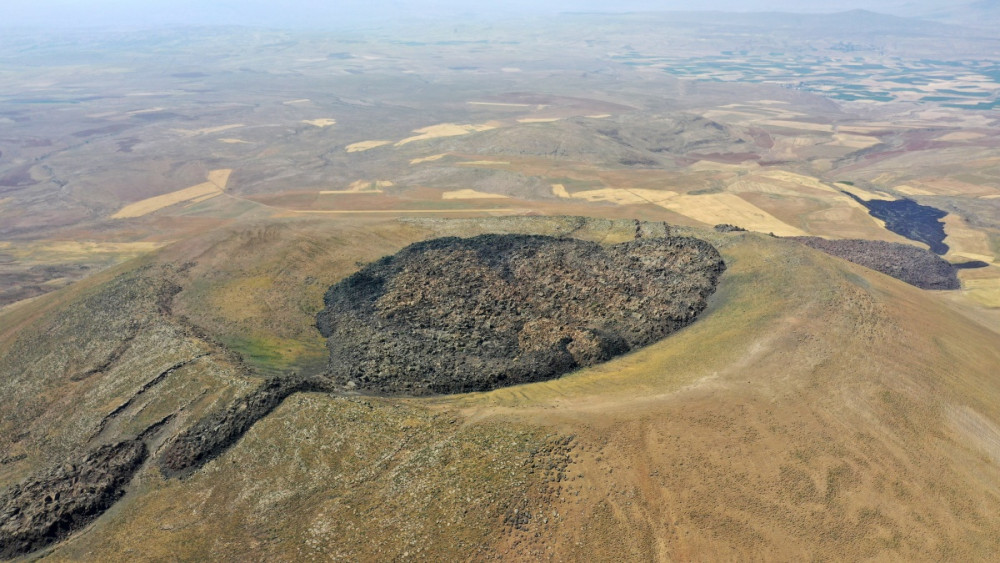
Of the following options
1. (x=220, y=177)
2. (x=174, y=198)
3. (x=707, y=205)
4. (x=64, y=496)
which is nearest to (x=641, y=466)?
(x=64, y=496)

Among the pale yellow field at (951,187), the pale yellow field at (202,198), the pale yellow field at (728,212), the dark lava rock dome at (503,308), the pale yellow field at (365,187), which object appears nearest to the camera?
the dark lava rock dome at (503,308)

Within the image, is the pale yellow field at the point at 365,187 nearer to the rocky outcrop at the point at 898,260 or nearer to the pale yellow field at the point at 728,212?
the pale yellow field at the point at 728,212

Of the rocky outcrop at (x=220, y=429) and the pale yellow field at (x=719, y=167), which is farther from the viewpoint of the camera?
the pale yellow field at (x=719, y=167)

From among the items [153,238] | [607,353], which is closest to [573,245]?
[607,353]

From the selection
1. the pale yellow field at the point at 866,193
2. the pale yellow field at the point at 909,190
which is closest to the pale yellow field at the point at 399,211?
the pale yellow field at the point at 866,193

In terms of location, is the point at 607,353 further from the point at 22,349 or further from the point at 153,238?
the point at 153,238

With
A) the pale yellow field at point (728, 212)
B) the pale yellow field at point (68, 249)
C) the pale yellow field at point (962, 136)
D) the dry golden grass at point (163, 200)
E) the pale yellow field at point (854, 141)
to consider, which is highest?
the pale yellow field at point (962, 136)
